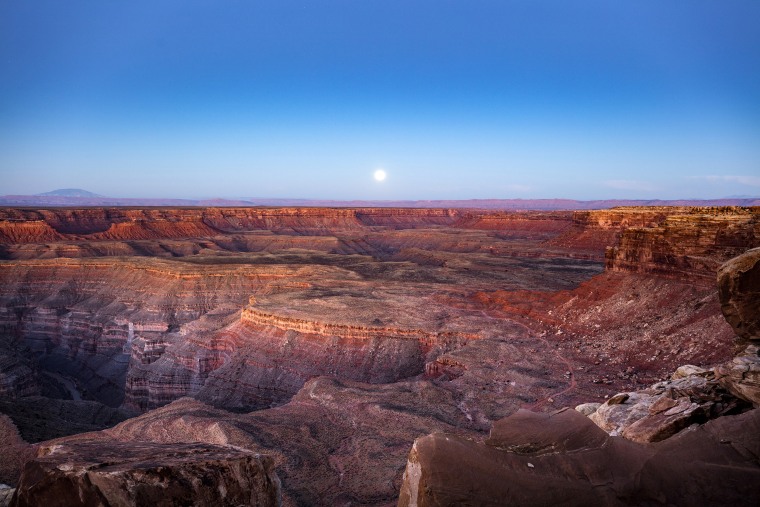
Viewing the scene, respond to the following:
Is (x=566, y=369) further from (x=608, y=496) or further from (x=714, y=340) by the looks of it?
(x=608, y=496)

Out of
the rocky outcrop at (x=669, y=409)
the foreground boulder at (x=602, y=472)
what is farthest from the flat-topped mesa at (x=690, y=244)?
the foreground boulder at (x=602, y=472)

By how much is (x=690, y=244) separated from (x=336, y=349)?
2514 centimetres

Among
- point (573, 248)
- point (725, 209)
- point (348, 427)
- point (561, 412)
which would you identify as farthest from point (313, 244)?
point (561, 412)

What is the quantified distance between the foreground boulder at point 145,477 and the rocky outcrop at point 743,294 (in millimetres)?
11306

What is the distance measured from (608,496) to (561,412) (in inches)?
144

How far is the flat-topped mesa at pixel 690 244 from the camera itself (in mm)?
32594

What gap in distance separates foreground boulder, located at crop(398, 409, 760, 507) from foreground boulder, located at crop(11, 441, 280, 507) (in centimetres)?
277

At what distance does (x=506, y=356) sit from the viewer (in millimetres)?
32500

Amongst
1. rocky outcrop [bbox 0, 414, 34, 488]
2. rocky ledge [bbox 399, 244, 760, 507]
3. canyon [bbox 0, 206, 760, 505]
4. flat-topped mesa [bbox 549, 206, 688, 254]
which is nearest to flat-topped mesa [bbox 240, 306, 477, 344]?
canyon [bbox 0, 206, 760, 505]

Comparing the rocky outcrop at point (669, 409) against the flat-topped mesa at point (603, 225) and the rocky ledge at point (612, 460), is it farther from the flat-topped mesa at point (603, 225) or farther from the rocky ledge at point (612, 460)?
the flat-topped mesa at point (603, 225)

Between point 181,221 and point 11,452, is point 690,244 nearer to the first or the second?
point 11,452

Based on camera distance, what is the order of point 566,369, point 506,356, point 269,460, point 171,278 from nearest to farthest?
point 269,460
point 566,369
point 506,356
point 171,278

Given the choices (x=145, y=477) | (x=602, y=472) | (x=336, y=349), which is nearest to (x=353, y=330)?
(x=336, y=349)

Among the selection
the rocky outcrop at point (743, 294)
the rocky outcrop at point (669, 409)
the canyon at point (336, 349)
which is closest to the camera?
the rocky outcrop at point (669, 409)
